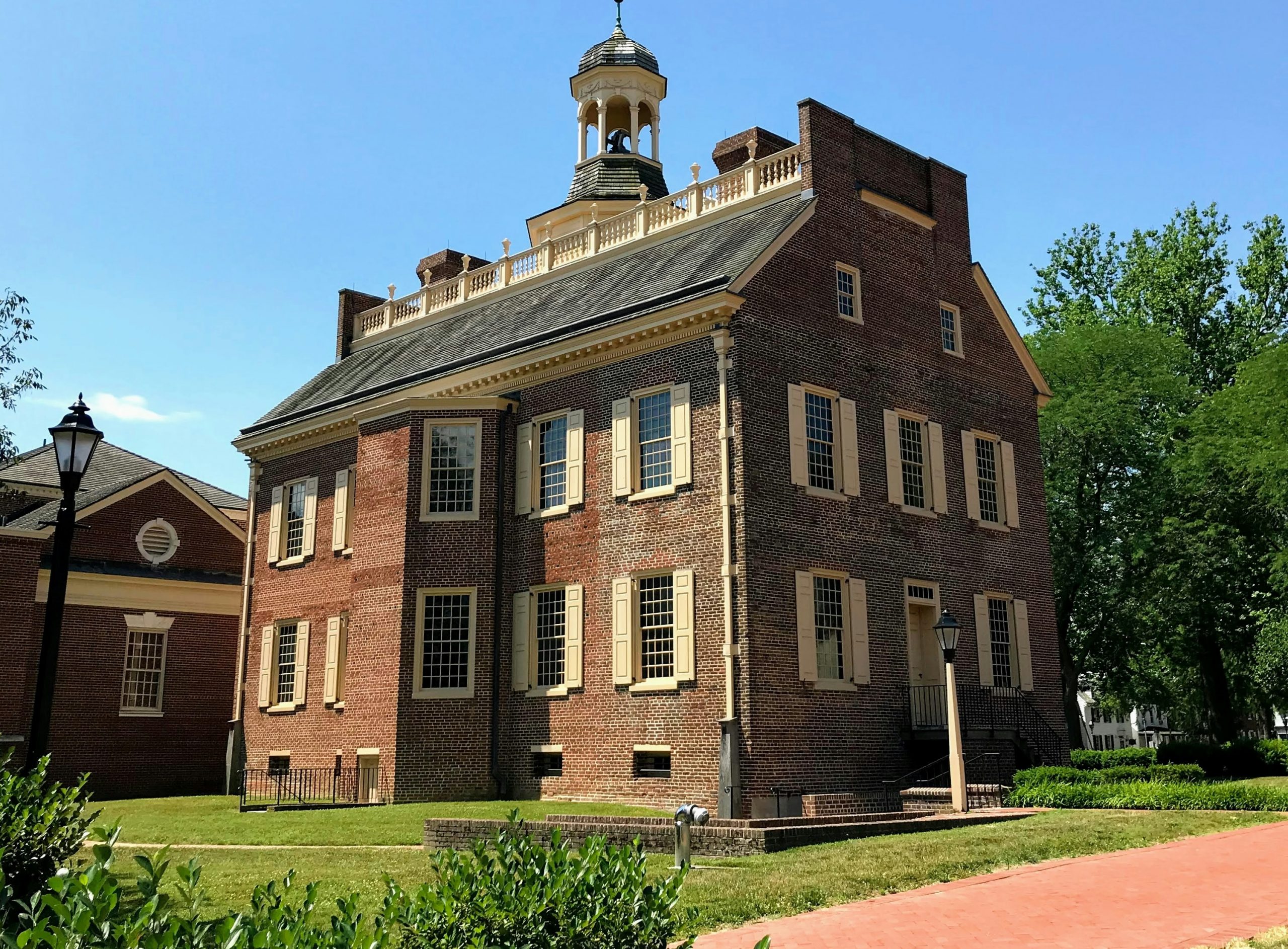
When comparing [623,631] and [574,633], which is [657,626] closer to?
[623,631]

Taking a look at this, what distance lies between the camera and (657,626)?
887 inches

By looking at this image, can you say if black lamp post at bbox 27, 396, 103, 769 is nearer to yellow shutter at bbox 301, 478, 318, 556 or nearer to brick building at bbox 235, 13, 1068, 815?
brick building at bbox 235, 13, 1068, 815

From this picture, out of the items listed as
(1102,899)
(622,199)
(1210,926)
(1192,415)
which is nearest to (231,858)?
(1102,899)

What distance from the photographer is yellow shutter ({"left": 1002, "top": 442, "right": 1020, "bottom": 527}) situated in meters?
27.4

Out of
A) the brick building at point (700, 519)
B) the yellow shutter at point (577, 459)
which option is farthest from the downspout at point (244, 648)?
the yellow shutter at point (577, 459)

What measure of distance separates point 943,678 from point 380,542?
12.4m

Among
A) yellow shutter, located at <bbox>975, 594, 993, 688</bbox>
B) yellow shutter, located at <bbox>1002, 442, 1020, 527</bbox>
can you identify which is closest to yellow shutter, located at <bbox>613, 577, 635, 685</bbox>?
yellow shutter, located at <bbox>975, 594, 993, 688</bbox>

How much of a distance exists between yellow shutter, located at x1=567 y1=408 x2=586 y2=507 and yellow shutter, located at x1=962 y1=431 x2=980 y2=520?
856cm

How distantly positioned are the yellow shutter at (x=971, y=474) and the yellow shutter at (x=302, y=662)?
16048mm

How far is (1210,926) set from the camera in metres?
9.27

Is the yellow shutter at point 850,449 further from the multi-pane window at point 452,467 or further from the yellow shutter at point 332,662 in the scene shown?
the yellow shutter at point 332,662

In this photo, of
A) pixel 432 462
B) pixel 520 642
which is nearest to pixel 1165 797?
pixel 520 642

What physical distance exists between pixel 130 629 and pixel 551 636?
13990 mm

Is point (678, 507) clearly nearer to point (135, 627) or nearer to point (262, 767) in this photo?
point (262, 767)
